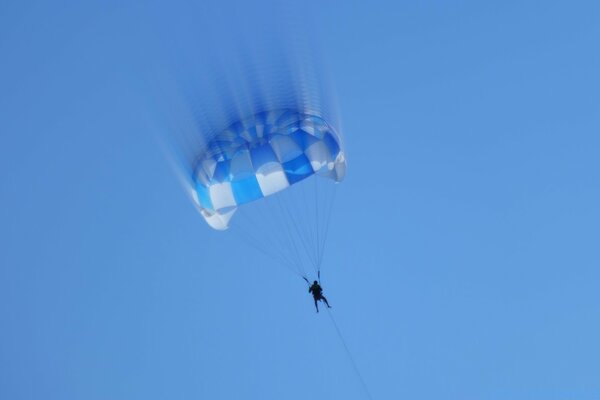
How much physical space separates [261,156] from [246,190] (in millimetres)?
1263

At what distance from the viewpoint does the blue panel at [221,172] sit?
41.9 meters

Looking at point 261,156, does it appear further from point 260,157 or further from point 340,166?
point 340,166

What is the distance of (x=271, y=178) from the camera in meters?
42.2

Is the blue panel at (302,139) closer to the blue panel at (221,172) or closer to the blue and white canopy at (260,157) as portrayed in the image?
the blue and white canopy at (260,157)

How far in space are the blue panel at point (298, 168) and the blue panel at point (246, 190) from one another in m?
1.02

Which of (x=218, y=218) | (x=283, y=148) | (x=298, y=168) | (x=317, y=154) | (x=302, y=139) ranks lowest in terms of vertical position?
(x=298, y=168)

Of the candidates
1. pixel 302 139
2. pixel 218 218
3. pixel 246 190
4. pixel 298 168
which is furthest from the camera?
pixel 218 218

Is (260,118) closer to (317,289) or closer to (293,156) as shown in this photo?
(293,156)

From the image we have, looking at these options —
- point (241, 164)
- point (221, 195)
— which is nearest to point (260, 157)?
point (241, 164)

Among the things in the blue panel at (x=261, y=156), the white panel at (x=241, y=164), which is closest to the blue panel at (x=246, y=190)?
the white panel at (x=241, y=164)

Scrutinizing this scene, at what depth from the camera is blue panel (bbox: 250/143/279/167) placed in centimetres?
4184

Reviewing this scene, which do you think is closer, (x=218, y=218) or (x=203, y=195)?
(x=203, y=195)

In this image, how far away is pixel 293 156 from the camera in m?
42.1

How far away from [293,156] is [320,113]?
1.69m
